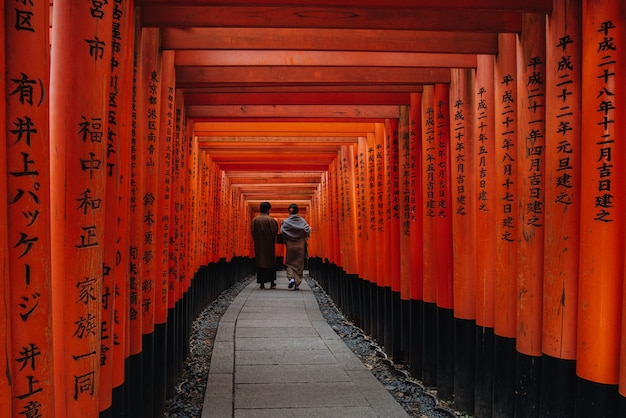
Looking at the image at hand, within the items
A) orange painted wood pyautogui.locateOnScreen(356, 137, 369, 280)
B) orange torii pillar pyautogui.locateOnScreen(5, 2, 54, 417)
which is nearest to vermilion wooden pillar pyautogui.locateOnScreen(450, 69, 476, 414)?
orange torii pillar pyautogui.locateOnScreen(5, 2, 54, 417)

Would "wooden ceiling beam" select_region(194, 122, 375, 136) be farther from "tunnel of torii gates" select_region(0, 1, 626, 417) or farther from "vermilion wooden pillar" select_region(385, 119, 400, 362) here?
"tunnel of torii gates" select_region(0, 1, 626, 417)

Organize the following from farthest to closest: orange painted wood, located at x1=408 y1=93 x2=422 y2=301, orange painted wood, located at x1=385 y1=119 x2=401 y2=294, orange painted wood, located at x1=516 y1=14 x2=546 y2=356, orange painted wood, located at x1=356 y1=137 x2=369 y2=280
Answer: orange painted wood, located at x1=356 y1=137 x2=369 y2=280
orange painted wood, located at x1=385 y1=119 x2=401 y2=294
orange painted wood, located at x1=408 y1=93 x2=422 y2=301
orange painted wood, located at x1=516 y1=14 x2=546 y2=356

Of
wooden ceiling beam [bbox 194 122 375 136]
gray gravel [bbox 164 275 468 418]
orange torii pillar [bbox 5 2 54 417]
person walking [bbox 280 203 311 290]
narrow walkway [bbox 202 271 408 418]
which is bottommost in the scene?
gray gravel [bbox 164 275 468 418]

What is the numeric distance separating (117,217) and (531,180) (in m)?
2.47

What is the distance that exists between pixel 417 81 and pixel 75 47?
11.7ft

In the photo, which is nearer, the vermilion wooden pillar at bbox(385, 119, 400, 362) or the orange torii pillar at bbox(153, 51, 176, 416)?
the orange torii pillar at bbox(153, 51, 176, 416)

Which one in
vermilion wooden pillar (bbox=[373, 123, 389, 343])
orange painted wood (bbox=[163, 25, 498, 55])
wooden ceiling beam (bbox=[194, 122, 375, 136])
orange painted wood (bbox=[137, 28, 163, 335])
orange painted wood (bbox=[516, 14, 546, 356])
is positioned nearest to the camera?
orange painted wood (bbox=[516, 14, 546, 356])

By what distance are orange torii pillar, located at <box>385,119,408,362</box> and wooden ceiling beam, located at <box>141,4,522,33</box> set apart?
3.08m

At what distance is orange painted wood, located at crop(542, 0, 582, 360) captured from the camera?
3.10 metres

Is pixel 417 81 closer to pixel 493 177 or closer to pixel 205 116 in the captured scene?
pixel 493 177

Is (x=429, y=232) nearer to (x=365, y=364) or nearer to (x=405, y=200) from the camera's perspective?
(x=405, y=200)

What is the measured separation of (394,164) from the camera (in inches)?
275

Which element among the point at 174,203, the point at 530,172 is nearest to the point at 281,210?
the point at 174,203

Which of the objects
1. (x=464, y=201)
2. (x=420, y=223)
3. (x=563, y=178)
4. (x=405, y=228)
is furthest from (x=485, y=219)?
(x=405, y=228)
